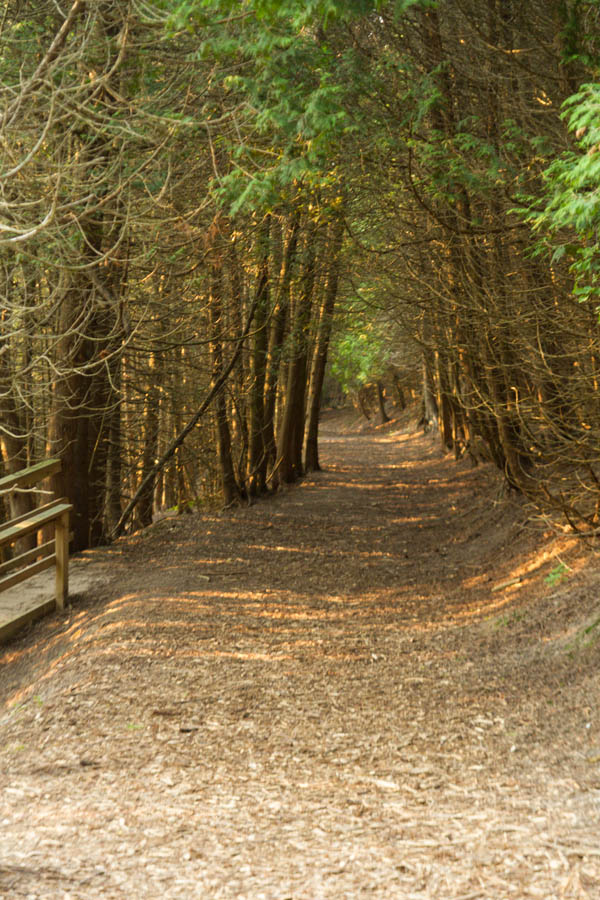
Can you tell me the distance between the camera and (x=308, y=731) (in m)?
5.67

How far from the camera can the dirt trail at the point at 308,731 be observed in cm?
361

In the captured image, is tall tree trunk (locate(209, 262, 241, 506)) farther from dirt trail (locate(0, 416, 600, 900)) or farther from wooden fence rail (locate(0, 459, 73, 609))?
wooden fence rail (locate(0, 459, 73, 609))

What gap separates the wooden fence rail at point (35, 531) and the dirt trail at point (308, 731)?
51 cm

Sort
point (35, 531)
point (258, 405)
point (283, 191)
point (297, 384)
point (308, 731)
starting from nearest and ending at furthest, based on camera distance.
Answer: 1. point (308, 731)
2. point (35, 531)
3. point (283, 191)
4. point (258, 405)
5. point (297, 384)

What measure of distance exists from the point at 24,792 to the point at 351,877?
2.02 metres

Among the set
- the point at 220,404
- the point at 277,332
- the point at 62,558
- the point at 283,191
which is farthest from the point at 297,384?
the point at 62,558

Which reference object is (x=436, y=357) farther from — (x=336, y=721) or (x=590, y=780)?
(x=590, y=780)

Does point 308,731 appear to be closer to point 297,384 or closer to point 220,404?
point 220,404

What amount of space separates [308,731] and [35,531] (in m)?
4.35

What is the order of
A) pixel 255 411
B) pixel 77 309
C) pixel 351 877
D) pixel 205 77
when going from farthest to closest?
pixel 255 411, pixel 77 309, pixel 205 77, pixel 351 877

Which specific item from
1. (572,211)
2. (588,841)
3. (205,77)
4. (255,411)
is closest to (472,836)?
(588,841)

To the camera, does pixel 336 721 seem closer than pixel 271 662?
Yes

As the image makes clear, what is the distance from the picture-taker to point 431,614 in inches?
348

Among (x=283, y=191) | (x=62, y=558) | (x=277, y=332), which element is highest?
(x=283, y=191)
